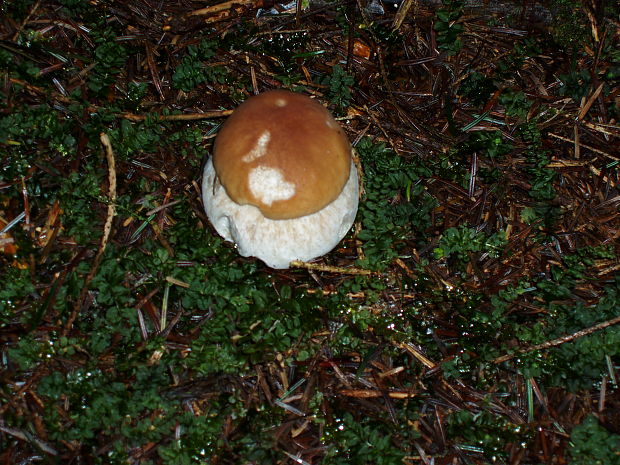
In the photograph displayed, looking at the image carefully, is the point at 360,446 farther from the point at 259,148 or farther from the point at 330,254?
the point at 259,148

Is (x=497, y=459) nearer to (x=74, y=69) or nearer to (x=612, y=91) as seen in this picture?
(x=612, y=91)

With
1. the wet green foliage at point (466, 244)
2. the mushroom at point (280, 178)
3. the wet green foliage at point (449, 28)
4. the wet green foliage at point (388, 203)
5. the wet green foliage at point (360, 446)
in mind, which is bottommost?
the wet green foliage at point (360, 446)

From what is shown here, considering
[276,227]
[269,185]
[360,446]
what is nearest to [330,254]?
[276,227]

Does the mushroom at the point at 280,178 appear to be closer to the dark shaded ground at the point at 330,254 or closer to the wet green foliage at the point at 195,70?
the dark shaded ground at the point at 330,254

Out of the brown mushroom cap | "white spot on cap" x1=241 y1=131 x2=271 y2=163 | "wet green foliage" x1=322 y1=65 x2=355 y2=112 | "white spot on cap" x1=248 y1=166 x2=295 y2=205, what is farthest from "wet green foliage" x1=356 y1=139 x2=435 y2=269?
"white spot on cap" x1=241 y1=131 x2=271 y2=163

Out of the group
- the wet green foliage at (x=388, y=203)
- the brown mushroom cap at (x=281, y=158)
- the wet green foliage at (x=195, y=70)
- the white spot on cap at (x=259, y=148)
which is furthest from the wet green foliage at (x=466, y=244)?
A: the wet green foliage at (x=195, y=70)

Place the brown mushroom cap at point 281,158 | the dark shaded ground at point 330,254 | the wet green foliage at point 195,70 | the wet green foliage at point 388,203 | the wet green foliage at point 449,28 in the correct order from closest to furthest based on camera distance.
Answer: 1. the brown mushroom cap at point 281,158
2. the dark shaded ground at point 330,254
3. the wet green foliage at point 388,203
4. the wet green foliage at point 195,70
5. the wet green foliage at point 449,28

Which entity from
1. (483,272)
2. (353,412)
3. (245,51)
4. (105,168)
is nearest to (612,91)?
(483,272)

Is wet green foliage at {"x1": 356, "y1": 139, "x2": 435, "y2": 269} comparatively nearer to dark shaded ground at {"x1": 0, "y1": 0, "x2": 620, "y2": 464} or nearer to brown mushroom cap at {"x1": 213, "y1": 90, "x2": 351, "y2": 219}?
dark shaded ground at {"x1": 0, "y1": 0, "x2": 620, "y2": 464}
